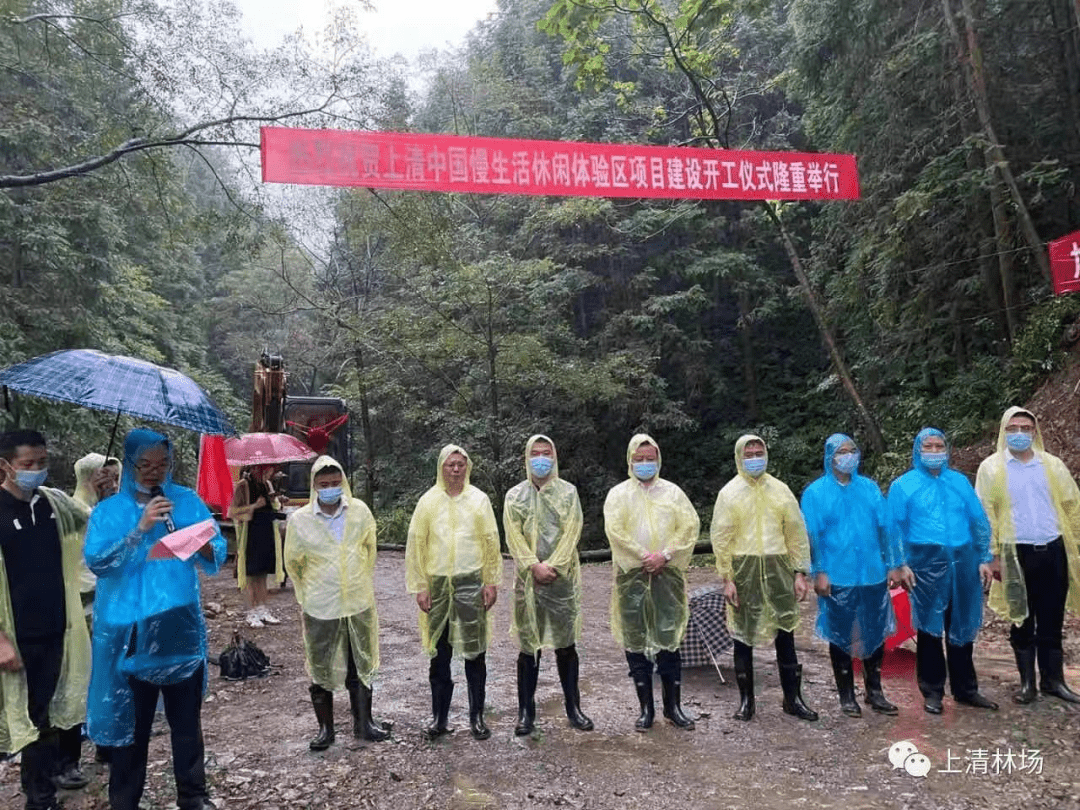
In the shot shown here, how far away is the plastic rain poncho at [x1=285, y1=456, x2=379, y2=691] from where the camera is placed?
11.6ft

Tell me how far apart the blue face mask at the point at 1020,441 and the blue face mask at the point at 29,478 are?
14.7 ft

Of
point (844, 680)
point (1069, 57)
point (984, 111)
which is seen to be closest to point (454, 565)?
point (844, 680)

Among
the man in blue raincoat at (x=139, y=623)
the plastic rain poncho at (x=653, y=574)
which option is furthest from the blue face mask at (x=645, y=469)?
the man in blue raincoat at (x=139, y=623)

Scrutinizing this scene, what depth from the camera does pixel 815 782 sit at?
3094 millimetres

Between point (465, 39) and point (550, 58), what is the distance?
5968 mm

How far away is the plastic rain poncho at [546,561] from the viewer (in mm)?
3736

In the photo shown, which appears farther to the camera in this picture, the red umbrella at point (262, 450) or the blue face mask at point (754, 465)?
the red umbrella at point (262, 450)

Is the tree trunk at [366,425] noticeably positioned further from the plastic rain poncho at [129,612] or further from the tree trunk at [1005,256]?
the plastic rain poncho at [129,612]

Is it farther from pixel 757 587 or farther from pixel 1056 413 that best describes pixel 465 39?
pixel 757 587

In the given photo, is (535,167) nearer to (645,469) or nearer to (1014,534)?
(645,469)

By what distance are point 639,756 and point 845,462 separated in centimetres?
177

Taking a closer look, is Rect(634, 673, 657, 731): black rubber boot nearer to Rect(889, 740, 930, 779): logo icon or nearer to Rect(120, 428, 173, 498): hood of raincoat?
Rect(889, 740, 930, 779): logo icon

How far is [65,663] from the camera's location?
3020mm

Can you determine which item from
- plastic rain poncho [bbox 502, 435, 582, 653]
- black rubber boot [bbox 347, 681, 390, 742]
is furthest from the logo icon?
black rubber boot [bbox 347, 681, 390, 742]
